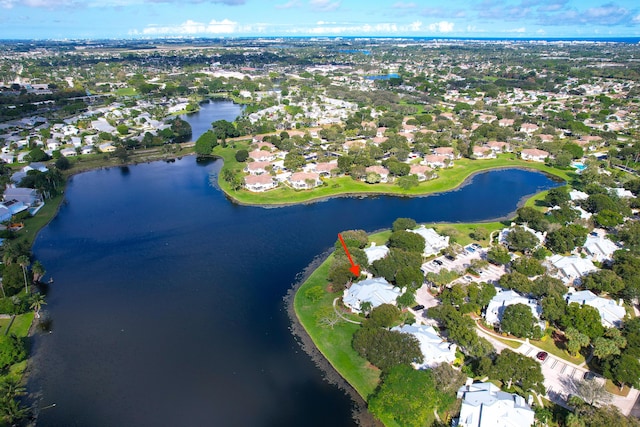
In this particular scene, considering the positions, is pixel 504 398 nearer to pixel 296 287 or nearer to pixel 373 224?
pixel 296 287

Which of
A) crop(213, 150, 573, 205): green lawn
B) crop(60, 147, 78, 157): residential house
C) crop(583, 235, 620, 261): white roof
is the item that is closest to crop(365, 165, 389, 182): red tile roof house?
crop(213, 150, 573, 205): green lawn

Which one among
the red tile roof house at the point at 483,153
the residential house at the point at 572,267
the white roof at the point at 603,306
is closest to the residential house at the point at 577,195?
the residential house at the point at 572,267

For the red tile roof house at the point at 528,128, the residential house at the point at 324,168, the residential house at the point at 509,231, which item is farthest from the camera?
the red tile roof house at the point at 528,128

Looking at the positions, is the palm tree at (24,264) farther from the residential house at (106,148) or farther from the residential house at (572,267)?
the residential house at (572,267)

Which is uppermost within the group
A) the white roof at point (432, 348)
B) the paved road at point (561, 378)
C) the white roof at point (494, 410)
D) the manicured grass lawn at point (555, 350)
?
the white roof at point (494, 410)

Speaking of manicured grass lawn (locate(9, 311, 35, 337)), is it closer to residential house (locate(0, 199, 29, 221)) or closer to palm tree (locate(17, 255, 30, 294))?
palm tree (locate(17, 255, 30, 294))

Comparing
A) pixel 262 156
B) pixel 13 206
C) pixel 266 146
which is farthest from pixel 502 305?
pixel 13 206

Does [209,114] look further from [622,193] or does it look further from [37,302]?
[622,193]

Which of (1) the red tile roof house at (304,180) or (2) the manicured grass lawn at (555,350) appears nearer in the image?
(2) the manicured grass lawn at (555,350)
